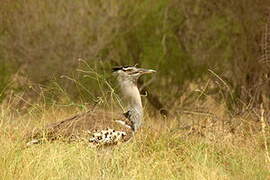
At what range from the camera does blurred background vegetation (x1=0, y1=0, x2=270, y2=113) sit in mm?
10016

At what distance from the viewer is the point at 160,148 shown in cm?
662

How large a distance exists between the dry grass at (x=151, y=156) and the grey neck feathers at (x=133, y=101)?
7.8 inches

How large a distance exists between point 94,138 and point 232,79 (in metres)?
4.22

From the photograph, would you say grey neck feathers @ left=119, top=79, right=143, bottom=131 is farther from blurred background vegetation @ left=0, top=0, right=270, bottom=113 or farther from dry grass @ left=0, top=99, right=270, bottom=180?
blurred background vegetation @ left=0, top=0, right=270, bottom=113

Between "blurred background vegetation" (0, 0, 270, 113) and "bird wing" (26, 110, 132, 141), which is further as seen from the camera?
"blurred background vegetation" (0, 0, 270, 113)

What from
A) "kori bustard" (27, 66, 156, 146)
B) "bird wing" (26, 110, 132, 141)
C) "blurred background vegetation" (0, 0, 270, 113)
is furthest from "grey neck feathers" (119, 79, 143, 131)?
"blurred background vegetation" (0, 0, 270, 113)

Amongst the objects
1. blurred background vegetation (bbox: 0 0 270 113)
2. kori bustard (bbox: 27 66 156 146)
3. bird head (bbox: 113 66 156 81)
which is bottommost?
blurred background vegetation (bbox: 0 0 270 113)

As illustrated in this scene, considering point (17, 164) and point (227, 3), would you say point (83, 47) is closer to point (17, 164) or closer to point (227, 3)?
point (227, 3)

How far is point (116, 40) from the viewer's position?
10828 millimetres

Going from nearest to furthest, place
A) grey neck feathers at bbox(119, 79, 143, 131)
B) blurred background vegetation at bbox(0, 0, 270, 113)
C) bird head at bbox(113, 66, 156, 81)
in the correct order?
grey neck feathers at bbox(119, 79, 143, 131), bird head at bbox(113, 66, 156, 81), blurred background vegetation at bbox(0, 0, 270, 113)

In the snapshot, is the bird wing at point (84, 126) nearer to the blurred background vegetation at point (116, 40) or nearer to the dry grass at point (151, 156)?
the dry grass at point (151, 156)

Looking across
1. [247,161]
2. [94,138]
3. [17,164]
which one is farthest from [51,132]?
[247,161]

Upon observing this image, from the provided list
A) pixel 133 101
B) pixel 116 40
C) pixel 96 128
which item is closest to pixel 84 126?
pixel 96 128

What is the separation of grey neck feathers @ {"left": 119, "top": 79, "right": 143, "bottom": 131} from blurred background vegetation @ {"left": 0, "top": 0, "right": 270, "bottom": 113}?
2.60m
